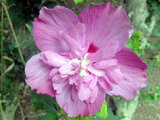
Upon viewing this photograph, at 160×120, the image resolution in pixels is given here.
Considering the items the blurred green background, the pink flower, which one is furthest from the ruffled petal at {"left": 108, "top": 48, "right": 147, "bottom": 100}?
the blurred green background

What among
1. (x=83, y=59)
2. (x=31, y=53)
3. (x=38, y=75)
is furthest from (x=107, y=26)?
(x=31, y=53)

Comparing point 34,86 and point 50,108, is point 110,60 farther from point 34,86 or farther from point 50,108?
point 50,108

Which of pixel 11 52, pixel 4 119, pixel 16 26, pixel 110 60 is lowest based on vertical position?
pixel 4 119

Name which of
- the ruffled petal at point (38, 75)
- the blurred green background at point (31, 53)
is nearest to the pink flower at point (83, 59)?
the ruffled petal at point (38, 75)

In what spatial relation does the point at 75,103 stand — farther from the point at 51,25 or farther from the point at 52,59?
the point at 51,25

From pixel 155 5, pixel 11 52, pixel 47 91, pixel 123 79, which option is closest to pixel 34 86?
pixel 47 91

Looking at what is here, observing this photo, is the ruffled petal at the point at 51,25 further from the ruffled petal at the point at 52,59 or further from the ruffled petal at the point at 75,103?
the ruffled petal at the point at 75,103
